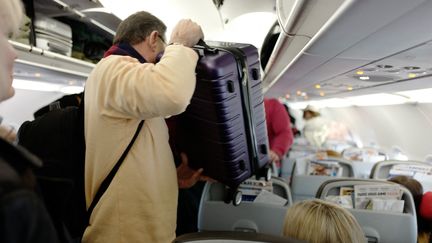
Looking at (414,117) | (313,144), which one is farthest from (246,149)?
(313,144)

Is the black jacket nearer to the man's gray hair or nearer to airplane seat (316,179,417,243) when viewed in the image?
the man's gray hair

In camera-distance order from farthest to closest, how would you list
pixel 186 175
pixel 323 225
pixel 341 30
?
pixel 186 175, pixel 341 30, pixel 323 225

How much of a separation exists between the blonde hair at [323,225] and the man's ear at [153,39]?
3.53 ft

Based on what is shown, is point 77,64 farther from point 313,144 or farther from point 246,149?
point 313,144

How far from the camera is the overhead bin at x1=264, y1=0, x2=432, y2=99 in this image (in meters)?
1.32

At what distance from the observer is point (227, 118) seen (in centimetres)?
154

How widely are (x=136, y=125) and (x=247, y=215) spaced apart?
1.19 metres

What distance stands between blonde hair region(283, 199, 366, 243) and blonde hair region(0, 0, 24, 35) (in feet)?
4.57

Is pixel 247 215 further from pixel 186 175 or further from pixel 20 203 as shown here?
pixel 20 203

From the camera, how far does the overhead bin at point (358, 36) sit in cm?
132

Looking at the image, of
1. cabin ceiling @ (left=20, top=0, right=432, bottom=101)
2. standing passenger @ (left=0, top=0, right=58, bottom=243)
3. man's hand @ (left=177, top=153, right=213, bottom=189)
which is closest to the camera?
standing passenger @ (left=0, top=0, right=58, bottom=243)

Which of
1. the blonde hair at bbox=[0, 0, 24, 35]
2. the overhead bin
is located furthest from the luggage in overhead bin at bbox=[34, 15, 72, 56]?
the blonde hair at bbox=[0, 0, 24, 35]

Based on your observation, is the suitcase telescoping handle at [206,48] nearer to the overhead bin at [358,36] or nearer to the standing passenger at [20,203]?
the overhead bin at [358,36]

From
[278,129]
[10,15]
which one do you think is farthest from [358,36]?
[278,129]
